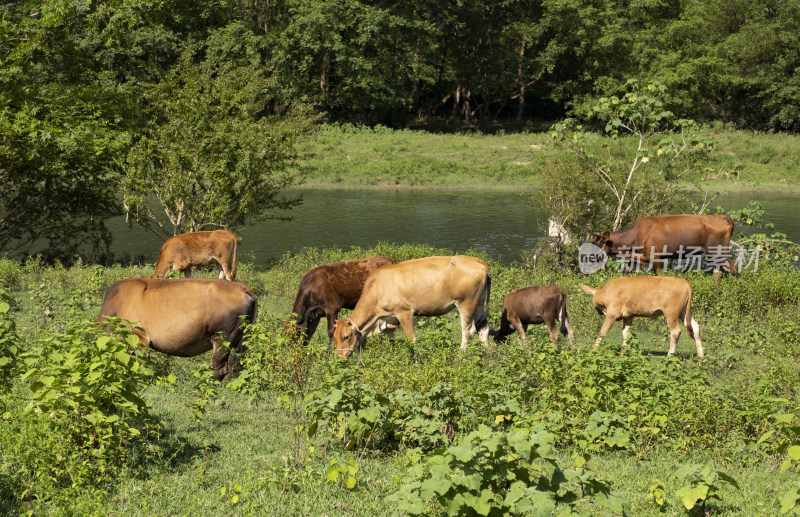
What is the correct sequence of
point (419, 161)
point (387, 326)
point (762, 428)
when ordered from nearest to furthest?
point (762, 428), point (387, 326), point (419, 161)

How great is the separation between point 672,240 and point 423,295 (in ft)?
32.5

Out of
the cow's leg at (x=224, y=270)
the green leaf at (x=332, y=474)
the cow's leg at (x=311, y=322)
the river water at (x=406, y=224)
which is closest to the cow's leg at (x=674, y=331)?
the cow's leg at (x=311, y=322)

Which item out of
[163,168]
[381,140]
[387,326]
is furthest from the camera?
[381,140]

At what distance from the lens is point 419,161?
4781cm

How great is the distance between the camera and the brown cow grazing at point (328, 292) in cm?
1285

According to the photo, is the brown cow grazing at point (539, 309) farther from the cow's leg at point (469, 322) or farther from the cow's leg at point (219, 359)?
the cow's leg at point (219, 359)

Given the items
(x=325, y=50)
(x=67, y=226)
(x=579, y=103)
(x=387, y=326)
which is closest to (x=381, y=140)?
(x=325, y=50)

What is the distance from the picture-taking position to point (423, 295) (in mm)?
12203

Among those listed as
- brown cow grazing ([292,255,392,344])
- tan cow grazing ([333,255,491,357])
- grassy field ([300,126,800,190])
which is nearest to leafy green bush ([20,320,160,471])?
tan cow grazing ([333,255,491,357])

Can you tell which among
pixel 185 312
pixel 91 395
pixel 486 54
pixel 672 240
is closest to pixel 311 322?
pixel 185 312

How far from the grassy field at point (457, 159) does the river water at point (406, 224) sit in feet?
6.51

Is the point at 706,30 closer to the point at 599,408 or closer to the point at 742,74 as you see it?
the point at 742,74

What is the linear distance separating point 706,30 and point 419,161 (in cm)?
3299

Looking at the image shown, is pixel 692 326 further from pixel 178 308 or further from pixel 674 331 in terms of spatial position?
pixel 178 308
